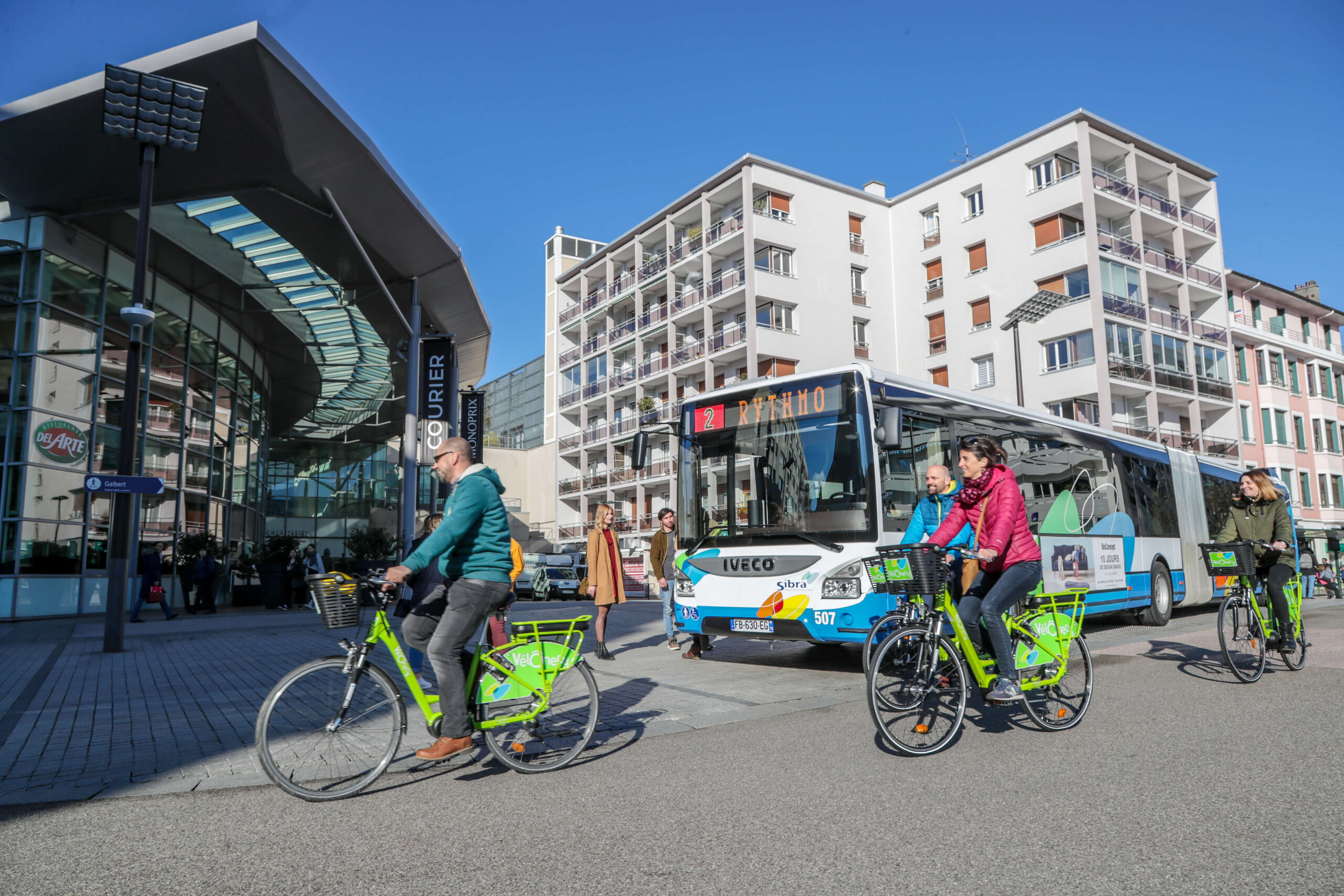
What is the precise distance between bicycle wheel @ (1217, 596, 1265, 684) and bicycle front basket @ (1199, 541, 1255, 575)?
30 centimetres

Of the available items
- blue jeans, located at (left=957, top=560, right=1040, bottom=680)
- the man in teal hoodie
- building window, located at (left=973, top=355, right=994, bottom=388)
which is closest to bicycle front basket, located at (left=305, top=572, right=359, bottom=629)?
the man in teal hoodie

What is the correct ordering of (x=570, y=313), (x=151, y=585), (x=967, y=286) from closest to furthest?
(x=151, y=585) < (x=967, y=286) < (x=570, y=313)

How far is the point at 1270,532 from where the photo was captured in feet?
26.1

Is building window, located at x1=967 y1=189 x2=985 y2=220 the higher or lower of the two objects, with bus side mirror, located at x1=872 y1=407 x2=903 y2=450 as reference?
higher

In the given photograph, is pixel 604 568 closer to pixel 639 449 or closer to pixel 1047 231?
pixel 639 449

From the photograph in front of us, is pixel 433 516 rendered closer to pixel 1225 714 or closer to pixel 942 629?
pixel 942 629

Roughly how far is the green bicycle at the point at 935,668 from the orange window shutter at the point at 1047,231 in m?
38.0

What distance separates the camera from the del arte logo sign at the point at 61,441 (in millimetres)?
18938

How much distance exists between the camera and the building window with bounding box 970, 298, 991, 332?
4234 centimetres

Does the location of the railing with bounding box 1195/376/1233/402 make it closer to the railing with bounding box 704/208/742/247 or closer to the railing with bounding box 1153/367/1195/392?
the railing with bounding box 1153/367/1195/392

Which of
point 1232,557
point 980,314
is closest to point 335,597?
point 1232,557

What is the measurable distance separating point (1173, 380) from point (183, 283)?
3915cm

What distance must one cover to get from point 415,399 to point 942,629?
20170mm

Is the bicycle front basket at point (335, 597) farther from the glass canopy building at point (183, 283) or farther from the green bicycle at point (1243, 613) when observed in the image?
the glass canopy building at point (183, 283)
